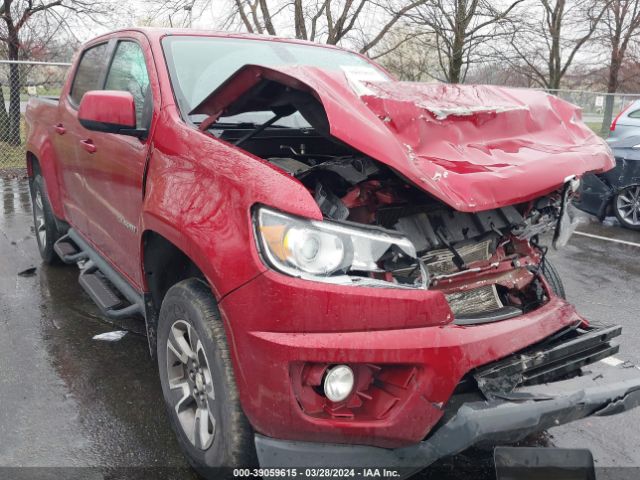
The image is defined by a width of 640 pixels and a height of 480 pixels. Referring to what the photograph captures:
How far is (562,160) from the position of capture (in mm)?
2395

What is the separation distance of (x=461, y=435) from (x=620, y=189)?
6882 millimetres

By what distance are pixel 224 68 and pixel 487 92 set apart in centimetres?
140

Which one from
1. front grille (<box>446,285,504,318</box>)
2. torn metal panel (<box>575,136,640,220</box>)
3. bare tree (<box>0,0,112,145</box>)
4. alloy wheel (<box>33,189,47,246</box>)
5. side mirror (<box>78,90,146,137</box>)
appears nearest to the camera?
front grille (<box>446,285,504,318</box>)

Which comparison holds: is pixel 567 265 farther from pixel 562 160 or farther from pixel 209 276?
pixel 209 276

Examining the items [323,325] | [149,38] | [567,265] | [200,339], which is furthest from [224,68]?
[567,265]

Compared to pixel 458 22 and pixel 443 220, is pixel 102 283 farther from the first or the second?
pixel 458 22

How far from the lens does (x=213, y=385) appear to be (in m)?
2.12

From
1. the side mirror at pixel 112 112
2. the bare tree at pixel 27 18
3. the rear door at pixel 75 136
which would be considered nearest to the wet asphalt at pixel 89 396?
the rear door at pixel 75 136

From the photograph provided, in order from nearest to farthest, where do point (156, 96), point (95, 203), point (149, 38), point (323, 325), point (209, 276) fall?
point (323, 325) → point (209, 276) → point (156, 96) → point (149, 38) → point (95, 203)

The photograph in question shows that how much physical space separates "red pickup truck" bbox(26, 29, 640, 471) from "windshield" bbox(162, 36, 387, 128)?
0.06 ft

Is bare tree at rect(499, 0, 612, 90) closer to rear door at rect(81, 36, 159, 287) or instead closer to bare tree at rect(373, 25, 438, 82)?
bare tree at rect(373, 25, 438, 82)

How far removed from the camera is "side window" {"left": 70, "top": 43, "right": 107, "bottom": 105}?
3.88 meters

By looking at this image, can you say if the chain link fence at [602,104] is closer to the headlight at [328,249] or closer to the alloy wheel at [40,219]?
the alloy wheel at [40,219]

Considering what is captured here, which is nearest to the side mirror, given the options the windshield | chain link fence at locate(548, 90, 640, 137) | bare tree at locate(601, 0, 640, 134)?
the windshield
